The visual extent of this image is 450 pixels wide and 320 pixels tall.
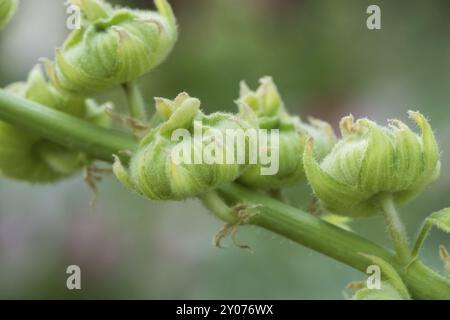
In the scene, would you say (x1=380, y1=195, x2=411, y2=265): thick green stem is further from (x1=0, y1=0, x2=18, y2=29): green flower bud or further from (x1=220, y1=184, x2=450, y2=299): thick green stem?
(x1=0, y1=0, x2=18, y2=29): green flower bud

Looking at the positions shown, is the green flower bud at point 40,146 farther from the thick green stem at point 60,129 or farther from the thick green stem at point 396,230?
the thick green stem at point 396,230

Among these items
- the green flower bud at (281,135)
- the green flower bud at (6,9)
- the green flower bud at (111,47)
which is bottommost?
the green flower bud at (281,135)

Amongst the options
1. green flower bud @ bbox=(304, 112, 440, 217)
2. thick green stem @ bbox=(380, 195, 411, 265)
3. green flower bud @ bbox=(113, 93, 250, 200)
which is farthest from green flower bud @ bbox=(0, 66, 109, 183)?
thick green stem @ bbox=(380, 195, 411, 265)

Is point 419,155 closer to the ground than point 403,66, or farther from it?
closer to the ground

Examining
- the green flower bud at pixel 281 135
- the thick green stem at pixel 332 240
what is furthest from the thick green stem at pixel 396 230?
the green flower bud at pixel 281 135

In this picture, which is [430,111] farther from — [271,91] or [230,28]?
[271,91]
